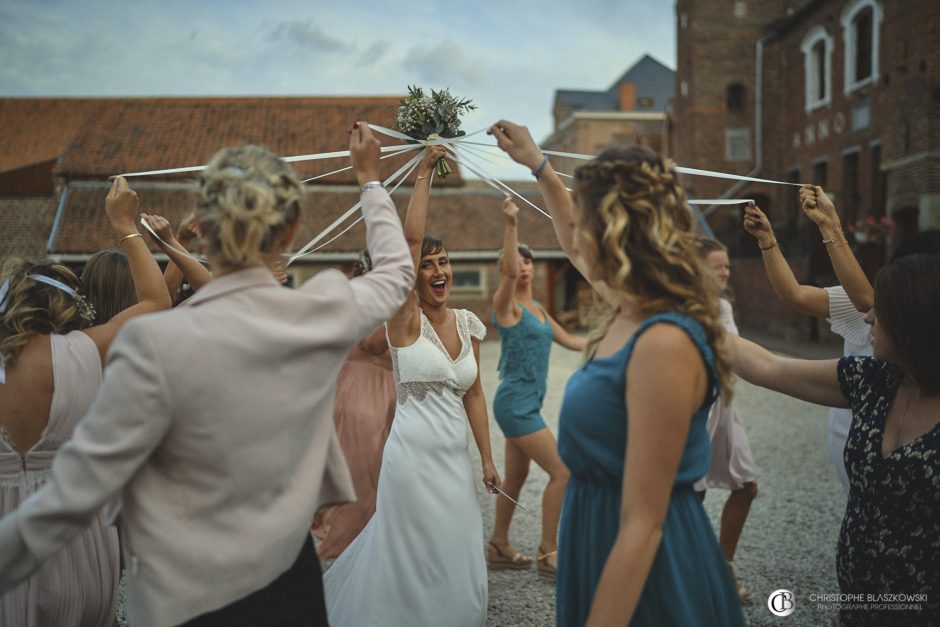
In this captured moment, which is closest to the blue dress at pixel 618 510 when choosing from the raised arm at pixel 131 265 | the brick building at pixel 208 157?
the raised arm at pixel 131 265

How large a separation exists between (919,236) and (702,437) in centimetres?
202

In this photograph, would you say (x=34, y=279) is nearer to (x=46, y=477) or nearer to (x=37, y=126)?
(x=46, y=477)

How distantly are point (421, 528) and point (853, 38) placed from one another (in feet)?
72.4

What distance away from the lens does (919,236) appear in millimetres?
3164

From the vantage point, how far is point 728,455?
14.8ft

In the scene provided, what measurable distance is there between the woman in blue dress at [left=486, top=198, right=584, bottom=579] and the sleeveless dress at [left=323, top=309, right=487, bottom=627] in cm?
125

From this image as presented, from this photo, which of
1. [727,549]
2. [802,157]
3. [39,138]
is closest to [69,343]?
[727,549]

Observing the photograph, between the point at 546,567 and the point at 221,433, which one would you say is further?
the point at 546,567

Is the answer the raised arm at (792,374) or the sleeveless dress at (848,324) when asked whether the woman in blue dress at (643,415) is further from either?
the sleeveless dress at (848,324)

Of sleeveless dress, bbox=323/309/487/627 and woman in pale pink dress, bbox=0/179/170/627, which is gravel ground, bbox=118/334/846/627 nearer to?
sleeveless dress, bbox=323/309/487/627

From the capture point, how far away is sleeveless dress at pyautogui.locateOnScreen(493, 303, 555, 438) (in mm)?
4996

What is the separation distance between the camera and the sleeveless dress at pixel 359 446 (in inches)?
195

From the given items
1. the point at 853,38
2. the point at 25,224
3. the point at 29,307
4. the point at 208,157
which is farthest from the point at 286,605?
the point at 25,224

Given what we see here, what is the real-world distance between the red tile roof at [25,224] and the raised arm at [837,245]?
23314 mm
